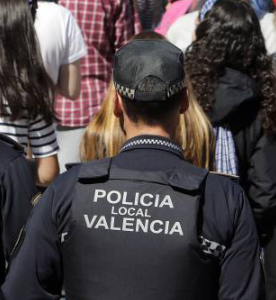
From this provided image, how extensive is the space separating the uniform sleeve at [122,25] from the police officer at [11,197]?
2.45 m

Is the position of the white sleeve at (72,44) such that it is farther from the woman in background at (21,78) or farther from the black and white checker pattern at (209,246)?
the black and white checker pattern at (209,246)

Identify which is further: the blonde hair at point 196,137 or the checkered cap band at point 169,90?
the blonde hair at point 196,137

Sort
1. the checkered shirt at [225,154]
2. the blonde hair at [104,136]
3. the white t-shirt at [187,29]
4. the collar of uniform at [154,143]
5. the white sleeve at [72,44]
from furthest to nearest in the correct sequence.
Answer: the white t-shirt at [187,29] < the white sleeve at [72,44] < the checkered shirt at [225,154] < the blonde hair at [104,136] < the collar of uniform at [154,143]

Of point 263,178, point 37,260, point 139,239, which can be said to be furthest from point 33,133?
point 139,239

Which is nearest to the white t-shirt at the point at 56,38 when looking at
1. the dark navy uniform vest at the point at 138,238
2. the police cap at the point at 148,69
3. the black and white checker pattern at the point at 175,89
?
the police cap at the point at 148,69

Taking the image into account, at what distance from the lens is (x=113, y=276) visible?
6.40ft

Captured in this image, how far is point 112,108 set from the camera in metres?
3.02

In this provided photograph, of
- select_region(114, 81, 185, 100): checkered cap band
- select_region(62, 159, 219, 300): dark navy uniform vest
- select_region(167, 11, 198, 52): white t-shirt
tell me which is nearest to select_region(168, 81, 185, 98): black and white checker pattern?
select_region(114, 81, 185, 100): checkered cap band

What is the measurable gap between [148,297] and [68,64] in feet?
6.69

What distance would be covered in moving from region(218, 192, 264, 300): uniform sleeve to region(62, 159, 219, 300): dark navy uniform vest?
4 cm

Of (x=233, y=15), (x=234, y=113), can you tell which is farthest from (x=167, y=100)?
(x=233, y=15)

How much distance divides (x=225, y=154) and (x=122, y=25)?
163 cm

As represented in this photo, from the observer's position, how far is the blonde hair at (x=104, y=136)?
2.96 metres

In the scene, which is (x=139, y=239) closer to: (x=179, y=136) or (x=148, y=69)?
(x=148, y=69)
